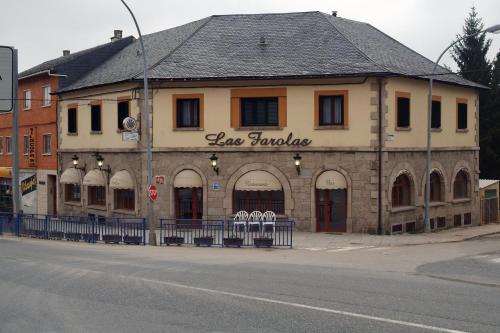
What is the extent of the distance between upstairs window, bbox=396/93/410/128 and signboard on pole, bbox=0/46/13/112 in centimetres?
1654

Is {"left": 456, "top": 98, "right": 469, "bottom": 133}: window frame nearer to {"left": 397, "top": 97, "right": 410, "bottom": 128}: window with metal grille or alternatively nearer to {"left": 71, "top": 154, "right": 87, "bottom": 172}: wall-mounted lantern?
{"left": 397, "top": 97, "right": 410, "bottom": 128}: window with metal grille

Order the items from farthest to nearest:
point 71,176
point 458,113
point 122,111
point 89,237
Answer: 1. point 71,176
2. point 458,113
3. point 122,111
4. point 89,237

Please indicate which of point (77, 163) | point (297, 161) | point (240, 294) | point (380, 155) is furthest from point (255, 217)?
point (240, 294)

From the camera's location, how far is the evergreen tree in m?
46.2

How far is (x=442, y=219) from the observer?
30578 millimetres

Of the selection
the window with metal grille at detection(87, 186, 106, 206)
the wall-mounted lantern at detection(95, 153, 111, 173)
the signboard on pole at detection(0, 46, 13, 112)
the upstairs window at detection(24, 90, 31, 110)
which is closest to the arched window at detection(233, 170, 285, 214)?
the wall-mounted lantern at detection(95, 153, 111, 173)

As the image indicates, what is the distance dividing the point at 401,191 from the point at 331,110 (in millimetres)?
4819

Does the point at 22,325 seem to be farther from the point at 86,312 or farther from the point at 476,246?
the point at 476,246

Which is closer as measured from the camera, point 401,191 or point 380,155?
point 380,155

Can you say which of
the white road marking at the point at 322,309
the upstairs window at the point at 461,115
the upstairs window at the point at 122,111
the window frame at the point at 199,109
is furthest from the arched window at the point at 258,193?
the white road marking at the point at 322,309

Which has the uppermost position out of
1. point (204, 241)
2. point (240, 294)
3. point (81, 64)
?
point (81, 64)

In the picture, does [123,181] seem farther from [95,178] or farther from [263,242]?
[263,242]

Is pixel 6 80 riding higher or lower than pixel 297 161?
higher

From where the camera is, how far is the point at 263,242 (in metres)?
22.2
